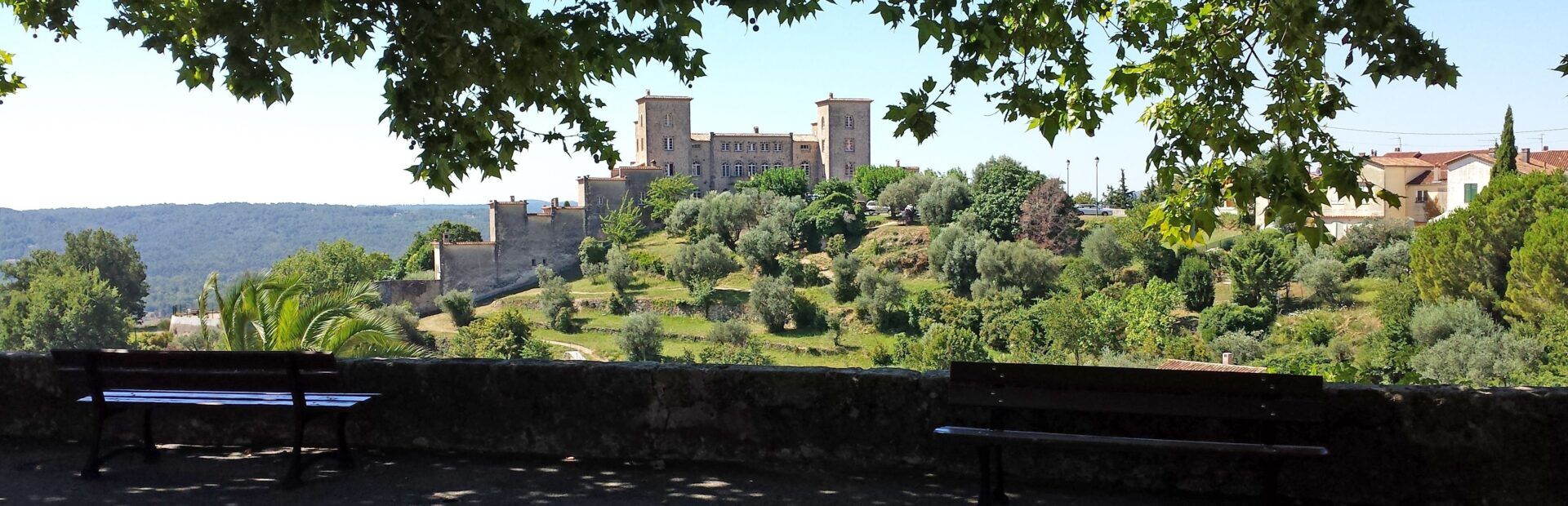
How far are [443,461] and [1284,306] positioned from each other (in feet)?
157

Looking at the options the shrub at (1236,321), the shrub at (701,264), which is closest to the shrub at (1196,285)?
the shrub at (1236,321)

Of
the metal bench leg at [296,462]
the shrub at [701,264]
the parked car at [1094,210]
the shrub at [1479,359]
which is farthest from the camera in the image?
the parked car at [1094,210]

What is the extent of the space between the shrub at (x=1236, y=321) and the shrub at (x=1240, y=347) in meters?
1.82

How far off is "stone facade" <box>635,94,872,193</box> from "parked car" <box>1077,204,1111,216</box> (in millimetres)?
18627

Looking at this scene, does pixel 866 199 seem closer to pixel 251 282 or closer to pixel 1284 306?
pixel 1284 306

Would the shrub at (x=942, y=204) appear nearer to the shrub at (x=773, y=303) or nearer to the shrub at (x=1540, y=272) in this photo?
the shrub at (x=773, y=303)

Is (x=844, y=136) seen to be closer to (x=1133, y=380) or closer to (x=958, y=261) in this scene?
(x=958, y=261)

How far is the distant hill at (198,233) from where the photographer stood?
450 feet

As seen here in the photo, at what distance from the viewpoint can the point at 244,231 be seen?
6462 inches

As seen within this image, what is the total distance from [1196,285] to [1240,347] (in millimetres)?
9597

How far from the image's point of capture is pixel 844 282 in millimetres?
58531

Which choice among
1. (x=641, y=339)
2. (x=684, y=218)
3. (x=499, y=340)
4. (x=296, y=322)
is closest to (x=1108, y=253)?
(x=641, y=339)

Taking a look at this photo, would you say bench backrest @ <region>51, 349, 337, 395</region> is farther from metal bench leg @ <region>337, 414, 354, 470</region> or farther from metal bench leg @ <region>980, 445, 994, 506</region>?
metal bench leg @ <region>980, 445, 994, 506</region>

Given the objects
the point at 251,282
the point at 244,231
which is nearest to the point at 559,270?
the point at 251,282
